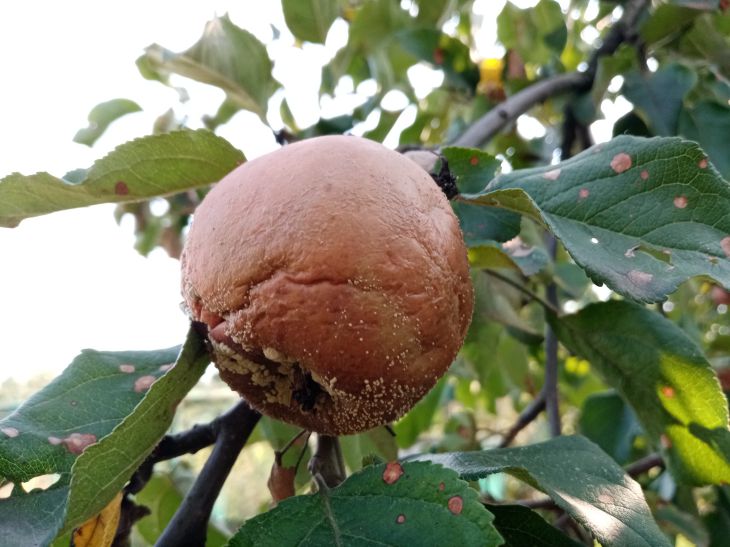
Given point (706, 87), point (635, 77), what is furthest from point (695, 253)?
point (706, 87)

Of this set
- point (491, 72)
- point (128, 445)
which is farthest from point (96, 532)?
point (491, 72)

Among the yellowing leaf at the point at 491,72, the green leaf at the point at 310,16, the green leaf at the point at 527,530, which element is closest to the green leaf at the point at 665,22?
the yellowing leaf at the point at 491,72

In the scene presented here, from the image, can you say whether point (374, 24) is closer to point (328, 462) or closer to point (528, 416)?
point (528, 416)

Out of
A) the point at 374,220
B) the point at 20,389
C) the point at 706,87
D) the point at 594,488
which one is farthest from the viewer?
the point at 20,389

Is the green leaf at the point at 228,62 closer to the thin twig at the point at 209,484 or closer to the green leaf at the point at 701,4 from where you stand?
the thin twig at the point at 209,484

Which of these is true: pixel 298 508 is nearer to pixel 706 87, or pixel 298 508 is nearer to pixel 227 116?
pixel 227 116

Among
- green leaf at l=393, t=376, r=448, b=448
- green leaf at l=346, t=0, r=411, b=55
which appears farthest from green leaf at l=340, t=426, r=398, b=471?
green leaf at l=346, t=0, r=411, b=55
